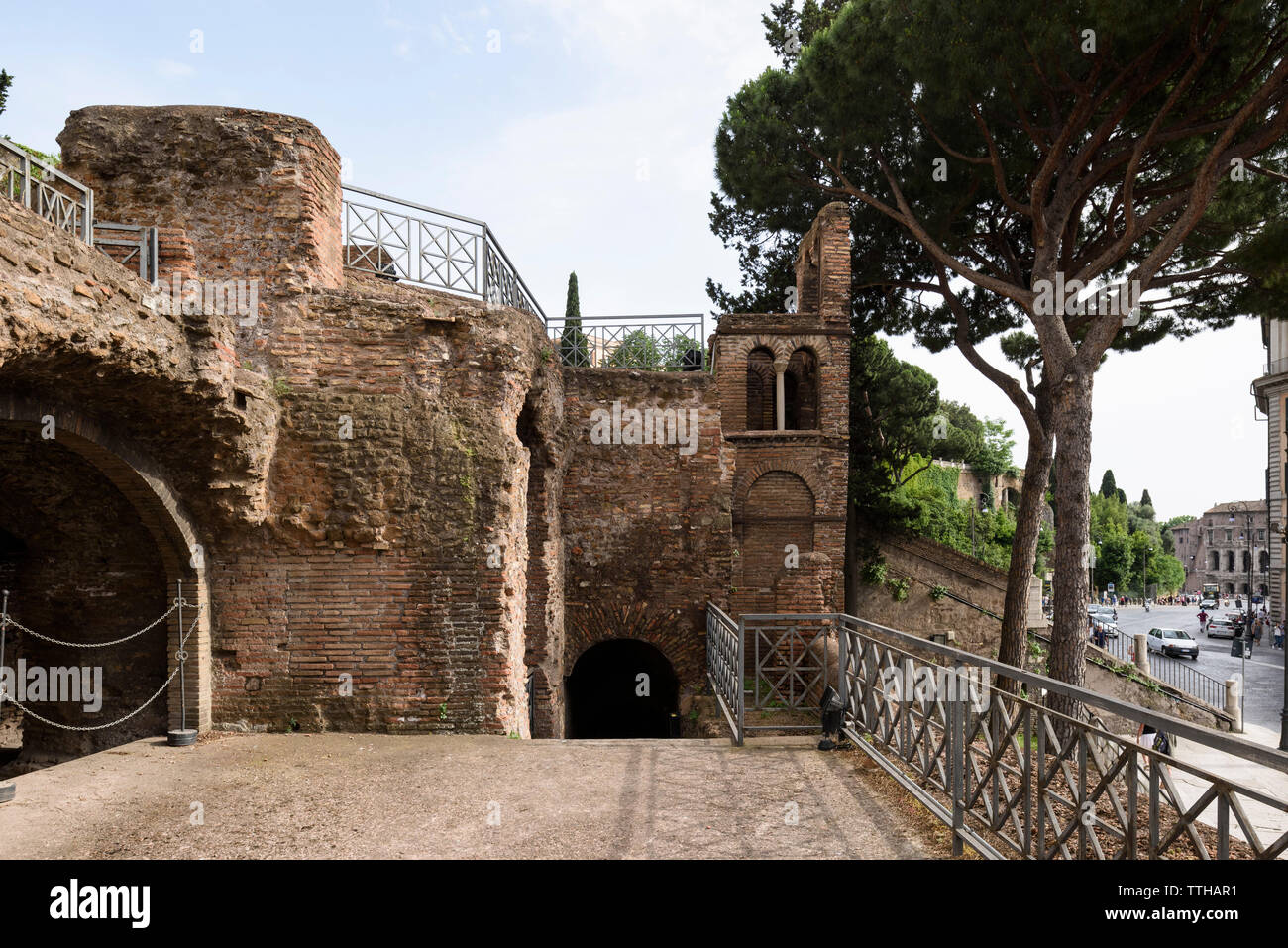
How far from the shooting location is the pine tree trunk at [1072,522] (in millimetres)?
10977

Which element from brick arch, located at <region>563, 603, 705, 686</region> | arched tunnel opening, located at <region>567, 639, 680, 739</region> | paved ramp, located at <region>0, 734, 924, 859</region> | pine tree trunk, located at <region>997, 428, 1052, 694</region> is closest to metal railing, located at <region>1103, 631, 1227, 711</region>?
pine tree trunk, located at <region>997, 428, 1052, 694</region>

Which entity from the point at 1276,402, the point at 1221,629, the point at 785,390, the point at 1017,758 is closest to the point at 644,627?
the point at 785,390

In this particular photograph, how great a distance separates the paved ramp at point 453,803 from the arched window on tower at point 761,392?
10168mm

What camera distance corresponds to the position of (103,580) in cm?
Answer: 714

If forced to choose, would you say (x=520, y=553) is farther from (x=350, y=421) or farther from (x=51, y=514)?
(x=51, y=514)

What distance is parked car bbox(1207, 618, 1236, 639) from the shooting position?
36578 millimetres

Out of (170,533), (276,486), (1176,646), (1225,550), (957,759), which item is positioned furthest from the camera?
(1225,550)

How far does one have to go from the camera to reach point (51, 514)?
6.95 meters

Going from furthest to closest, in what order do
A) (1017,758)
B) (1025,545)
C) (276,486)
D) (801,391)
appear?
(801,391)
(1025,545)
(276,486)
(1017,758)

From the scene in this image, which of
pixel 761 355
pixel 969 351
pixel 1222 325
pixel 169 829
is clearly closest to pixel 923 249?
pixel 969 351

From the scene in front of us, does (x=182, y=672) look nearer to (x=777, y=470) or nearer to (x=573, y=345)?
(x=573, y=345)

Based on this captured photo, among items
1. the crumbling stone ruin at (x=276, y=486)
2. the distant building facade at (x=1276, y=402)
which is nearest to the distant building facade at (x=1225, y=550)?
the distant building facade at (x=1276, y=402)

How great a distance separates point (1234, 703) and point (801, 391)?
13555 millimetres

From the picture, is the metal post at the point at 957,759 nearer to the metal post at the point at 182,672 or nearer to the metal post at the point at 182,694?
the metal post at the point at 182,672
